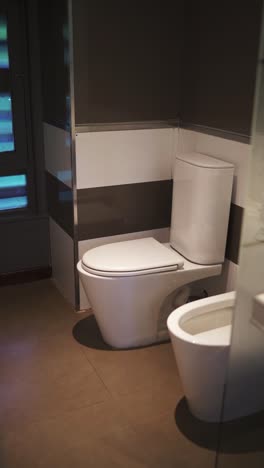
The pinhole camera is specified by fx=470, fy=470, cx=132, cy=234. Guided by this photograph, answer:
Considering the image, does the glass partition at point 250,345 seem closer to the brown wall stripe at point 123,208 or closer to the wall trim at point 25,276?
the brown wall stripe at point 123,208

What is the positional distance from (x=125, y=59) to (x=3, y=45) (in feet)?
2.57

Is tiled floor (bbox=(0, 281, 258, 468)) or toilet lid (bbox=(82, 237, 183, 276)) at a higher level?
toilet lid (bbox=(82, 237, 183, 276))

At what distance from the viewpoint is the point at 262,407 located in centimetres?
183

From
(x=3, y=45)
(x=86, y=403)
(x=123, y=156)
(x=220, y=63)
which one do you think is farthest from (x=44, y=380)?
(x=3, y=45)

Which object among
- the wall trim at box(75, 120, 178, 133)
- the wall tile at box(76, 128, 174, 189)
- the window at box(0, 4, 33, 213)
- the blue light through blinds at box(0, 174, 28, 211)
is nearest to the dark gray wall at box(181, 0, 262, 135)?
the wall trim at box(75, 120, 178, 133)

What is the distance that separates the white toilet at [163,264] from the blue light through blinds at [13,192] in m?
0.84

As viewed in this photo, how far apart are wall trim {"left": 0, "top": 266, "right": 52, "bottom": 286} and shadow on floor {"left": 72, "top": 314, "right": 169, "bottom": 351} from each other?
0.61 metres

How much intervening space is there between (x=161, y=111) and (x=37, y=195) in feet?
3.31

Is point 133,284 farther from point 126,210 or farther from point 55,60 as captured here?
point 55,60

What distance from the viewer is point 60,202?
2846 mm

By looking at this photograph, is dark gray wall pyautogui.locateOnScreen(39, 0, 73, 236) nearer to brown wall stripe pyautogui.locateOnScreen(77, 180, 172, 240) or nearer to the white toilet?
brown wall stripe pyautogui.locateOnScreen(77, 180, 172, 240)

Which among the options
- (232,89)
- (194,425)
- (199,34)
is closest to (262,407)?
(194,425)

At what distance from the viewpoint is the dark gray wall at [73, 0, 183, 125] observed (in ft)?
7.79

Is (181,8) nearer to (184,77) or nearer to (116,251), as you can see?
(184,77)
